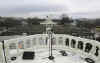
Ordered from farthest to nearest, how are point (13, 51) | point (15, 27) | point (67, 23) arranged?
point (15, 27)
point (67, 23)
point (13, 51)

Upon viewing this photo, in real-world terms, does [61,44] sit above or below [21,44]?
below

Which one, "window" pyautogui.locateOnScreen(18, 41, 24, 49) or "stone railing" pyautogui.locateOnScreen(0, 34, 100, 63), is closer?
"stone railing" pyautogui.locateOnScreen(0, 34, 100, 63)

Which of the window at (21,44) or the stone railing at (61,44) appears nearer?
the stone railing at (61,44)

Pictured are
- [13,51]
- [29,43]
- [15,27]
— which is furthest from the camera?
[15,27]

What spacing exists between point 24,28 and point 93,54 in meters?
15.2

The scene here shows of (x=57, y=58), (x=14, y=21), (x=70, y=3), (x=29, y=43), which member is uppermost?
(x=70, y=3)

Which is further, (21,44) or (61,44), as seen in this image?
(61,44)

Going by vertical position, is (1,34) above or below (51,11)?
below

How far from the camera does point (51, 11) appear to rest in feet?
25.2

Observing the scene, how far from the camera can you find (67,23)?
16641 mm

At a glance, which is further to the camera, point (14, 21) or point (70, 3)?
point (14, 21)

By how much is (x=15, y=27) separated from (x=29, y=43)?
10.9 m

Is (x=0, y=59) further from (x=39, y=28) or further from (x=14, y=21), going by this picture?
(x=14, y=21)

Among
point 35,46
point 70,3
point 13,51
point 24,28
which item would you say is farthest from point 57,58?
point 24,28
